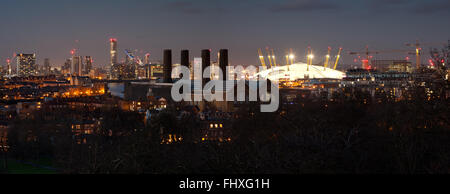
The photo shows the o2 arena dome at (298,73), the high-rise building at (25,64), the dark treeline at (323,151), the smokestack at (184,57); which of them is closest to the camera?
the dark treeline at (323,151)

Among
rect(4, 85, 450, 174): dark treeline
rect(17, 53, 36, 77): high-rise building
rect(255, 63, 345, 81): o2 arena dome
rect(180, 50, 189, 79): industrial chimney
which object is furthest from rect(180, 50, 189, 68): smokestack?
rect(17, 53, 36, 77): high-rise building

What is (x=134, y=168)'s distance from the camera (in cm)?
601

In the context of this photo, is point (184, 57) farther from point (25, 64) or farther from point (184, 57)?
point (25, 64)

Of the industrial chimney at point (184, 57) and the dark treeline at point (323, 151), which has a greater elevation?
the industrial chimney at point (184, 57)

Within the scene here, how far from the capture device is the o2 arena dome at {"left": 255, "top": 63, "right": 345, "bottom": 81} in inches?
1647

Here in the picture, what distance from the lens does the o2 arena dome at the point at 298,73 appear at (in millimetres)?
41841

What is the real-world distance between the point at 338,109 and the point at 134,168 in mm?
7166

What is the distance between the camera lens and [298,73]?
43.3m

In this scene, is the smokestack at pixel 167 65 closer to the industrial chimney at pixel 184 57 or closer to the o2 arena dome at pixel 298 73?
the industrial chimney at pixel 184 57

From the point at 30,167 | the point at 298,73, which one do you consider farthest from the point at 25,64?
the point at 30,167

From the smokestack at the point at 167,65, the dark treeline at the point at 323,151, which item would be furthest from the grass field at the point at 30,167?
the smokestack at the point at 167,65

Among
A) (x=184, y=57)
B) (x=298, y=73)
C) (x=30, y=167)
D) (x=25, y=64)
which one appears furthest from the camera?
(x=25, y=64)
